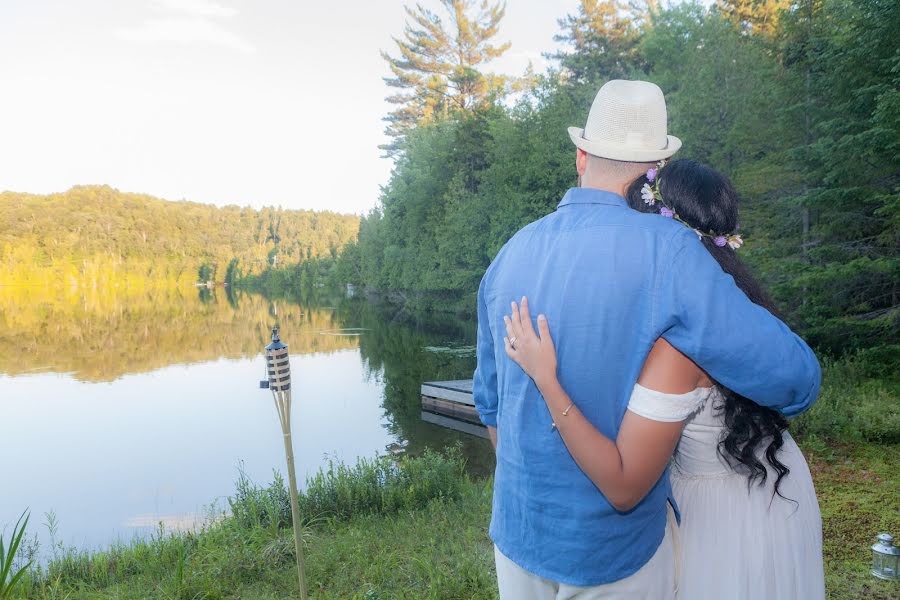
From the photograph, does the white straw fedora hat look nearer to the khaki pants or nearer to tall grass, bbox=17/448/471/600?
the khaki pants

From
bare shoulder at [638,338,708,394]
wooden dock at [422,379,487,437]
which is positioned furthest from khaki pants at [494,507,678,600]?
wooden dock at [422,379,487,437]

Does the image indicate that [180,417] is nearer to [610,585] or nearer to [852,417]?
[852,417]

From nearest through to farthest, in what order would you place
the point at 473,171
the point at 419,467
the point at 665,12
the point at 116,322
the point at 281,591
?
the point at 281,591
the point at 419,467
the point at 665,12
the point at 473,171
the point at 116,322

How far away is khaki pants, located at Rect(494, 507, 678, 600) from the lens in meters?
1.41

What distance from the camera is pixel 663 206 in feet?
4.95

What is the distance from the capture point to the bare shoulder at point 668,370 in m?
1.30

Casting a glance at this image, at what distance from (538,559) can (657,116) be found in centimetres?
102

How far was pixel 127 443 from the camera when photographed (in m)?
13.2

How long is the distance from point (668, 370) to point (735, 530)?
64cm

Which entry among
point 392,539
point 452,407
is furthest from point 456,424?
point 392,539

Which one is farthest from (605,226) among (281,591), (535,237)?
(281,591)

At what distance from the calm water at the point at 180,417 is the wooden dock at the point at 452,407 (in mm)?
378

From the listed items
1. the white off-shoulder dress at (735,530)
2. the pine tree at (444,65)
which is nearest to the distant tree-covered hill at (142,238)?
the pine tree at (444,65)

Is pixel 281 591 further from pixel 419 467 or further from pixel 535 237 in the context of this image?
pixel 535 237
